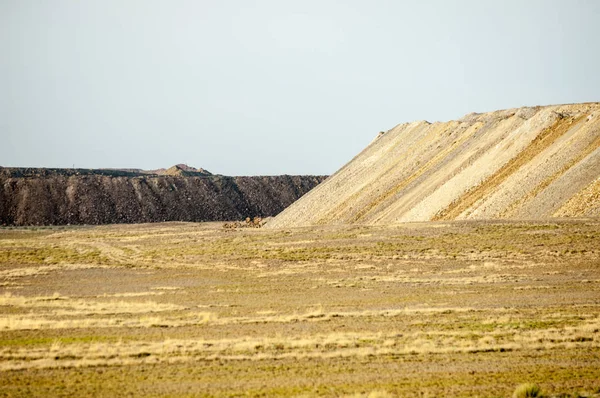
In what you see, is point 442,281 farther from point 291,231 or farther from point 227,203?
point 227,203

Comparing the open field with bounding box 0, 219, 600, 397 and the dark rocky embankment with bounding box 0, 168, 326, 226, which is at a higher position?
the dark rocky embankment with bounding box 0, 168, 326, 226

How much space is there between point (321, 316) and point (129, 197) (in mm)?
87894

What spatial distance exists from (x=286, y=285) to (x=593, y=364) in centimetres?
1882

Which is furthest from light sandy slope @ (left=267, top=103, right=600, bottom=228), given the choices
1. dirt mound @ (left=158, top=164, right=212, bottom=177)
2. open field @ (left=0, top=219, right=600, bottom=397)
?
dirt mound @ (left=158, top=164, right=212, bottom=177)

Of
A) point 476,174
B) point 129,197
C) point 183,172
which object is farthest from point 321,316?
point 183,172

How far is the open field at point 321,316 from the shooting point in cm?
1717

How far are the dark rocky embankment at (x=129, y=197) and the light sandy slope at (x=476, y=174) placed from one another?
3145 cm

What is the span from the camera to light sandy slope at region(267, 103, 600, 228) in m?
54.0

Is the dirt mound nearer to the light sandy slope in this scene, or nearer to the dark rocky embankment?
the dark rocky embankment

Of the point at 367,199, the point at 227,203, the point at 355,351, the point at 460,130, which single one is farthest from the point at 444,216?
the point at 227,203

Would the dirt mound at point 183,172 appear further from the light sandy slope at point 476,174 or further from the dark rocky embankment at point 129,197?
the light sandy slope at point 476,174

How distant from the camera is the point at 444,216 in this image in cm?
5844

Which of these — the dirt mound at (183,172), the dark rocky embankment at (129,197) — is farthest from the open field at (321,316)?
the dirt mound at (183,172)

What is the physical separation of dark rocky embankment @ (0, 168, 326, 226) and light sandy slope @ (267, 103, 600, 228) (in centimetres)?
3145
